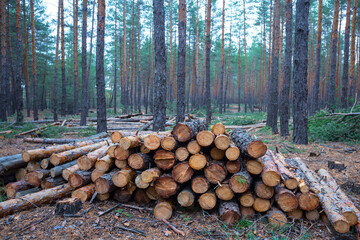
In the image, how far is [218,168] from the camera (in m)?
3.42

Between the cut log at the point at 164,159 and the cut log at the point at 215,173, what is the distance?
58cm

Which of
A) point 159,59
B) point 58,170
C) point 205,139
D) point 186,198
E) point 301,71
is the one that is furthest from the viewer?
point 301,71

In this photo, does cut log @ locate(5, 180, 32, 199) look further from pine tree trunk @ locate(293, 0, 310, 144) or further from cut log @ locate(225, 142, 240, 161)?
pine tree trunk @ locate(293, 0, 310, 144)

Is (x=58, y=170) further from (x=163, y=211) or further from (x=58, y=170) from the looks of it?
(x=163, y=211)

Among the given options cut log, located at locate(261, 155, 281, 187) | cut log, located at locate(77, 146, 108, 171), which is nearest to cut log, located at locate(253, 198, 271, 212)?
cut log, located at locate(261, 155, 281, 187)

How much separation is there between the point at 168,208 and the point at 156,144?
3.39ft

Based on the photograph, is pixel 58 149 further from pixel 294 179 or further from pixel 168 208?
pixel 294 179

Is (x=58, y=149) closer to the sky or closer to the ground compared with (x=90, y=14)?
closer to the ground

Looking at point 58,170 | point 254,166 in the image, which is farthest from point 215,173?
point 58,170

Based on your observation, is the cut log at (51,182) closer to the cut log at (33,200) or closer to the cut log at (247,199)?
the cut log at (33,200)

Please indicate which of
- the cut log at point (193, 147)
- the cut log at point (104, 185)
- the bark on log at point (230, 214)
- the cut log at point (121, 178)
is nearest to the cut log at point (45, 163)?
the cut log at point (104, 185)

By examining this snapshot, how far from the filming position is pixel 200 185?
133 inches

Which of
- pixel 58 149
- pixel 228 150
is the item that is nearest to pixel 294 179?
pixel 228 150

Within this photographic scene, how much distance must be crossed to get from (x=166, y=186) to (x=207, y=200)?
26.8 inches
